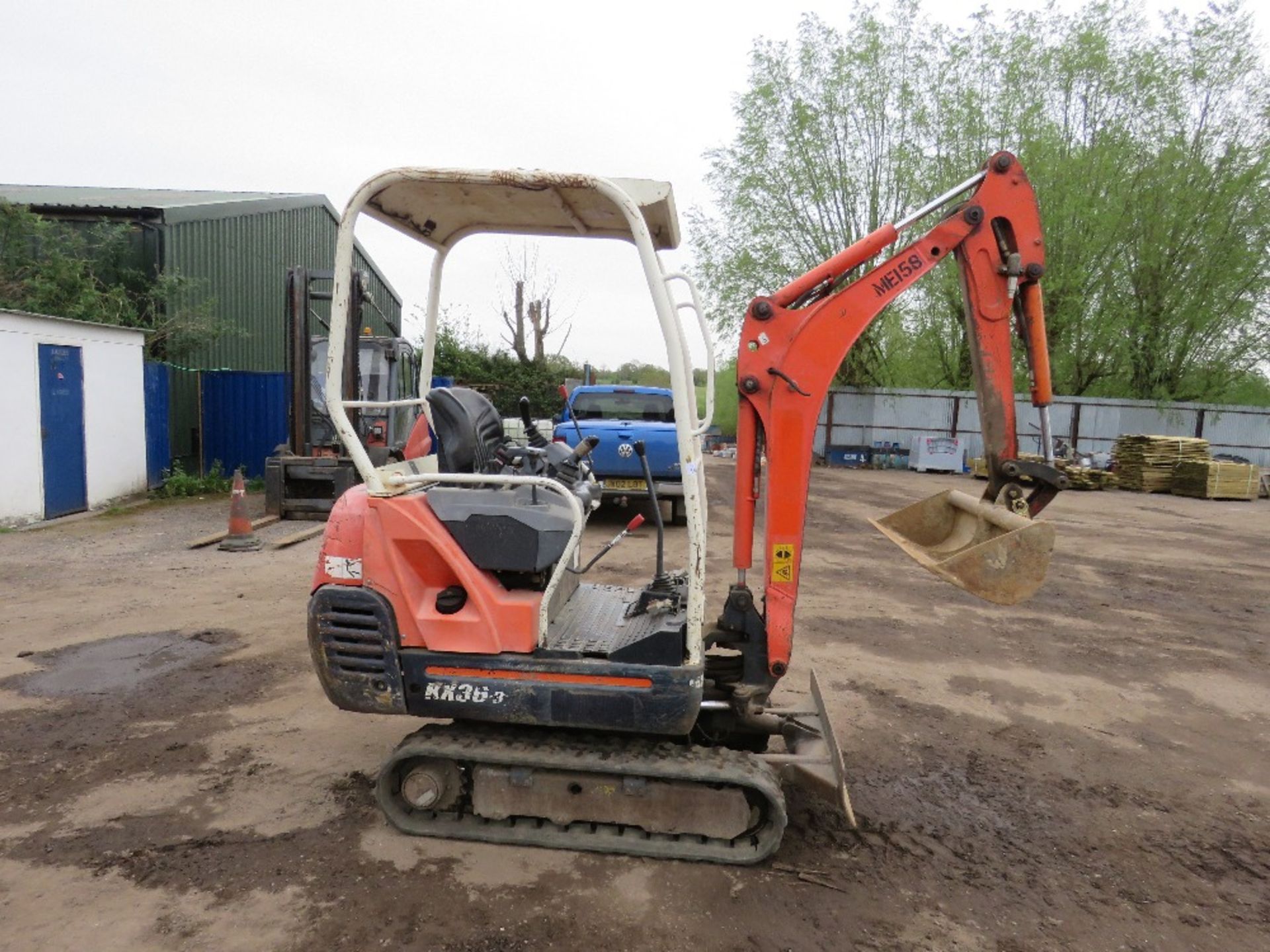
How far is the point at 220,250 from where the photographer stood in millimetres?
15711

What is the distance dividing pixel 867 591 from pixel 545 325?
2147 cm

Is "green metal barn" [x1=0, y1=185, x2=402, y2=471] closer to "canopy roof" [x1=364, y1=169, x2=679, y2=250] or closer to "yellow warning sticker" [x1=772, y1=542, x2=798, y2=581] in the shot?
"canopy roof" [x1=364, y1=169, x2=679, y2=250]

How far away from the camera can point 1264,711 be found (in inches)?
207

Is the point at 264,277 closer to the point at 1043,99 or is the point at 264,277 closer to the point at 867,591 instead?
the point at 867,591

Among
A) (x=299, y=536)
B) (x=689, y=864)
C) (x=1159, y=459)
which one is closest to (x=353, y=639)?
(x=689, y=864)

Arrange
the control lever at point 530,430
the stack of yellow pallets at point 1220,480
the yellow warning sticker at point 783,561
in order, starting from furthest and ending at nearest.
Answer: the stack of yellow pallets at point 1220,480
the control lever at point 530,430
the yellow warning sticker at point 783,561

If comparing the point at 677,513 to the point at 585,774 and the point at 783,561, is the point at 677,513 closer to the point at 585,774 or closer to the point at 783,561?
the point at 783,561

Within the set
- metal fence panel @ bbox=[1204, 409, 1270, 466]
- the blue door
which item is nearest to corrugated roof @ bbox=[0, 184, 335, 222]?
the blue door

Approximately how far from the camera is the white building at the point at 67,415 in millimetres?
9617

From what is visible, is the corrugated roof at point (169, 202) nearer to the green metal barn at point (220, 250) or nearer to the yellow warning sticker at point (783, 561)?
the green metal barn at point (220, 250)

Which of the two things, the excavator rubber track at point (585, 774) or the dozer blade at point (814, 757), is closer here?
the excavator rubber track at point (585, 774)

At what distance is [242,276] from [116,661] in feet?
42.4

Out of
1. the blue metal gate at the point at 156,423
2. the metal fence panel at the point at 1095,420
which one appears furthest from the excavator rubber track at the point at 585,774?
the metal fence panel at the point at 1095,420

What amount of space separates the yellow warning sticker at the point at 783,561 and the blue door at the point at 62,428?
33.0 feet
